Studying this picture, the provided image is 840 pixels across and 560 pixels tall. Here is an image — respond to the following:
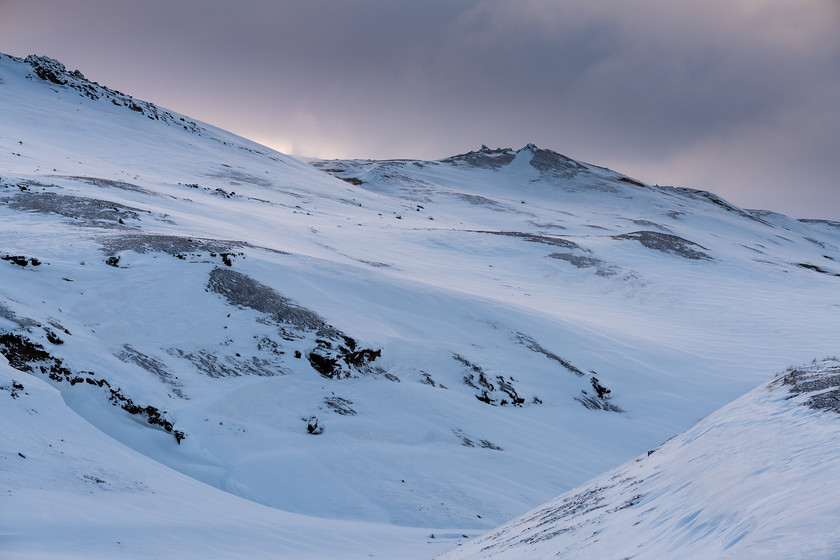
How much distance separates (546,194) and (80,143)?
50.4 meters

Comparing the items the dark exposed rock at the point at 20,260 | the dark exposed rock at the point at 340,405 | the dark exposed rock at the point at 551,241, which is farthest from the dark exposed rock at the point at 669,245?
the dark exposed rock at the point at 20,260

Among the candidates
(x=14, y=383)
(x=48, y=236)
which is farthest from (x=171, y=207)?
(x=14, y=383)

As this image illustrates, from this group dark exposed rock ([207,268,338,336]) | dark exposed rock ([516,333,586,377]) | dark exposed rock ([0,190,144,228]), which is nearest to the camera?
dark exposed rock ([207,268,338,336])

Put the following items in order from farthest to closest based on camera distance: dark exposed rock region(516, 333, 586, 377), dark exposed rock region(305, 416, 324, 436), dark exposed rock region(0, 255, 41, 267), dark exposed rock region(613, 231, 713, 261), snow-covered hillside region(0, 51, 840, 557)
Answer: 1. dark exposed rock region(613, 231, 713, 261)
2. dark exposed rock region(516, 333, 586, 377)
3. dark exposed rock region(0, 255, 41, 267)
4. dark exposed rock region(305, 416, 324, 436)
5. snow-covered hillside region(0, 51, 840, 557)

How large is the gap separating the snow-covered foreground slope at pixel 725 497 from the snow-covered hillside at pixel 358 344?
3.12m

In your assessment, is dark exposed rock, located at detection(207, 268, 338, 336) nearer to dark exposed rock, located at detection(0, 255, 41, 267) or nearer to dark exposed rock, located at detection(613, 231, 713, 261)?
dark exposed rock, located at detection(0, 255, 41, 267)

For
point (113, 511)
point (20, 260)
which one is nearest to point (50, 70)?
point (20, 260)

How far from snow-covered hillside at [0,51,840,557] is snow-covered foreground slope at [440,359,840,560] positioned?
3122 mm

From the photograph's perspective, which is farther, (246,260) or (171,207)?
(171,207)

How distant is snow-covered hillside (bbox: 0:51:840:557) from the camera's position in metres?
10.5

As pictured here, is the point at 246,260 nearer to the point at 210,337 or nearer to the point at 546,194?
the point at 210,337

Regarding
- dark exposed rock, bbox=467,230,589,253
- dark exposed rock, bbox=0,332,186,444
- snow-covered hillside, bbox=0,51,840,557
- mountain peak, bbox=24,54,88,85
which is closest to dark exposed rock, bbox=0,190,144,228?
snow-covered hillside, bbox=0,51,840,557

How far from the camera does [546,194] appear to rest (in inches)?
2813

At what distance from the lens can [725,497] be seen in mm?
5215
